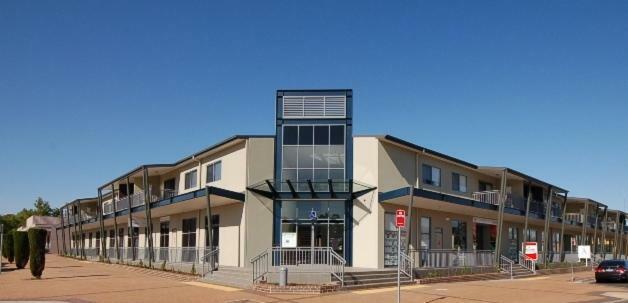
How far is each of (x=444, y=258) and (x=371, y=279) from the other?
7.14 meters

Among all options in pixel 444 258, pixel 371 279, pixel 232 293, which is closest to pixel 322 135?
pixel 371 279

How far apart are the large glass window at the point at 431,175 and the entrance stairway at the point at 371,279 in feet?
25.0

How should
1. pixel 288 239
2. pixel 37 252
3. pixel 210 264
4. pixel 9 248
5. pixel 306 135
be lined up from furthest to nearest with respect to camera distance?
1. pixel 9 248
2. pixel 306 135
3. pixel 288 239
4. pixel 210 264
5. pixel 37 252

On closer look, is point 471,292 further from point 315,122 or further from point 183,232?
point 183,232

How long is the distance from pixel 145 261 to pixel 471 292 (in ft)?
67.1

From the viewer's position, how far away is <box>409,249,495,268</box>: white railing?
28.3 m

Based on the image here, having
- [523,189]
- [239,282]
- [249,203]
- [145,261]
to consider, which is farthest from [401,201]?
[523,189]

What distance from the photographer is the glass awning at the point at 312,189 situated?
27.4 meters

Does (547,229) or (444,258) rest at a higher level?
(547,229)

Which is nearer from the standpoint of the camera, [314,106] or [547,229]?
[314,106]

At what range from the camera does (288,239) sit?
1072 inches

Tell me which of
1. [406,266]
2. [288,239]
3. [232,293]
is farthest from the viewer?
[288,239]

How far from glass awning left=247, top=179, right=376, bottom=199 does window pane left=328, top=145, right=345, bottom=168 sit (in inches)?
34.6

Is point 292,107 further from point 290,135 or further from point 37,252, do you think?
point 37,252
